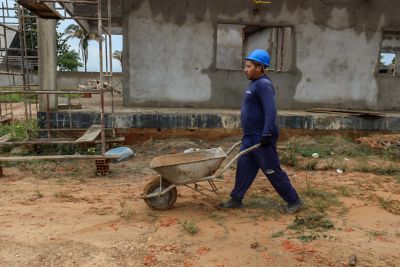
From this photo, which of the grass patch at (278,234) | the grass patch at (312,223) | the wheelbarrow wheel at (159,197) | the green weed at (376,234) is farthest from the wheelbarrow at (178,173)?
the green weed at (376,234)

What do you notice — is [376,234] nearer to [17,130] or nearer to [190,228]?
[190,228]

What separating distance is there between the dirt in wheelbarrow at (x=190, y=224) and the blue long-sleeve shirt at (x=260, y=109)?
1.04 meters

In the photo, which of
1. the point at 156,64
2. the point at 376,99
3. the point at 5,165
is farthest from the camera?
the point at 376,99

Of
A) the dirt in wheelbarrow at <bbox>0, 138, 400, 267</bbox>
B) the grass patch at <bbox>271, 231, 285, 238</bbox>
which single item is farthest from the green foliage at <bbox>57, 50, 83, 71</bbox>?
the grass patch at <bbox>271, 231, 285, 238</bbox>

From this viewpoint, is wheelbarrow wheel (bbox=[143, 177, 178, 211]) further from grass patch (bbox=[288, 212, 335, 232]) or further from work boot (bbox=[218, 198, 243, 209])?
grass patch (bbox=[288, 212, 335, 232])

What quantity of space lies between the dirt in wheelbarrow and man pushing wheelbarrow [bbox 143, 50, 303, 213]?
22cm

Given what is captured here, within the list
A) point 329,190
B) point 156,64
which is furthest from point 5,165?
point 329,190

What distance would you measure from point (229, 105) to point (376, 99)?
380 centimetres

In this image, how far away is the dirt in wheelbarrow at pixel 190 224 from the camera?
3381mm

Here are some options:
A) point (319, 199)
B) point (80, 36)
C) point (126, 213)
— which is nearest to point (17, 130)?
point (126, 213)

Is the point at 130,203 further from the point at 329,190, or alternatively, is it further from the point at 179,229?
the point at 329,190

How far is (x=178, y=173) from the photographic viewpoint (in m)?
4.16

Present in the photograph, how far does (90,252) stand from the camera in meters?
3.43

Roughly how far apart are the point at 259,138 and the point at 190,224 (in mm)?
1290
